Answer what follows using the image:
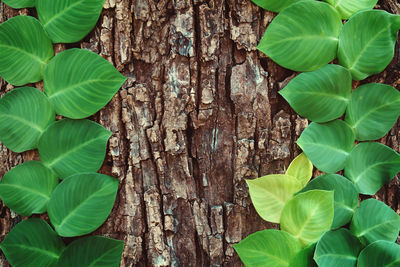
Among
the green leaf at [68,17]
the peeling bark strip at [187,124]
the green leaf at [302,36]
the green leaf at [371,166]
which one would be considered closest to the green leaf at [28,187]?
the peeling bark strip at [187,124]

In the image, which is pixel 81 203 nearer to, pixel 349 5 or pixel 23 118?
pixel 23 118

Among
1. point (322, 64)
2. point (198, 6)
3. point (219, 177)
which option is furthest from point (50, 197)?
point (322, 64)

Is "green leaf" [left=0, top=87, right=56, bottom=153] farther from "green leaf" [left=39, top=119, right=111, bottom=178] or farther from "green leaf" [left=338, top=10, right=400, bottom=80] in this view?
"green leaf" [left=338, top=10, right=400, bottom=80]

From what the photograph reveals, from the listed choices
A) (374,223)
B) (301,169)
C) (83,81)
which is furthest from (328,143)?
(83,81)

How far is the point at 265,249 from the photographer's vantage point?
77 cm

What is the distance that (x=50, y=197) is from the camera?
766 millimetres

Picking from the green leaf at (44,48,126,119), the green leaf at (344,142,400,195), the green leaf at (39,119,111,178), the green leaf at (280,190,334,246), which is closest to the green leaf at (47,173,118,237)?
the green leaf at (39,119,111,178)

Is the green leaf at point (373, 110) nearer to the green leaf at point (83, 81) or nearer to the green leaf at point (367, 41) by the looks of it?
the green leaf at point (367, 41)

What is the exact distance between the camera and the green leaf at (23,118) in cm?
77

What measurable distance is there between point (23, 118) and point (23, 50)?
14cm

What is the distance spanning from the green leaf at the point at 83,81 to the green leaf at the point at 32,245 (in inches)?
9.3

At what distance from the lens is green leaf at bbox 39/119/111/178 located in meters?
0.76

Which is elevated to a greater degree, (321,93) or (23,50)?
(23,50)

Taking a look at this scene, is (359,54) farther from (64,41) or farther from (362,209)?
(64,41)
